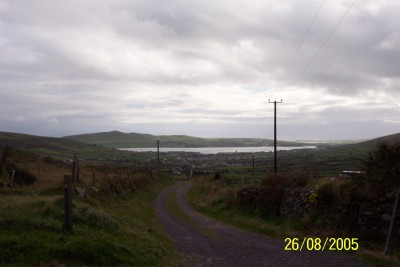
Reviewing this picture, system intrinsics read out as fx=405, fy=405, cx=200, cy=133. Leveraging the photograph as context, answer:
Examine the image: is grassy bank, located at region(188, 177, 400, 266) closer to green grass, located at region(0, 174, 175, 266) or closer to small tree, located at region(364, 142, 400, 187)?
small tree, located at region(364, 142, 400, 187)

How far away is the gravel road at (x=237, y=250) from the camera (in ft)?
39.7

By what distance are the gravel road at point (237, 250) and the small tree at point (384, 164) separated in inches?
143

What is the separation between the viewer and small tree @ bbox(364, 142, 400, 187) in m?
14.7

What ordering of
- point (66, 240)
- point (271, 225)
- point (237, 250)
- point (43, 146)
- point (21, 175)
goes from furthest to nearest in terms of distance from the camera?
point (43, 146)
point (21, 175)
point (271, 225)
point (237, 250)
point (66, 240)

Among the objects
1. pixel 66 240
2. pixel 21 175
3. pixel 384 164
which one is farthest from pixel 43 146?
pixel 66 240

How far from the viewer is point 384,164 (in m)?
15.3

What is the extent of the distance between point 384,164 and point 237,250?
21.2 feet

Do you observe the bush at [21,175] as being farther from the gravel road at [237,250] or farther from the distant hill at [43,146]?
the distant hill at [43,146]

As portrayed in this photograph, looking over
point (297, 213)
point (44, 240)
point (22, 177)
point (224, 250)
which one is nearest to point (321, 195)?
point (297, 213)

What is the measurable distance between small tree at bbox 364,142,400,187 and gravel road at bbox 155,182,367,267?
11.9ft

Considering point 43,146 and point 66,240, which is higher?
point 43,146

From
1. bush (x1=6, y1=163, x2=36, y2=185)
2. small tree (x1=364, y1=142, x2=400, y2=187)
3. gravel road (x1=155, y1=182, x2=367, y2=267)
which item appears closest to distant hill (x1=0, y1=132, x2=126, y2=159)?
bush (x1=6, y1=163, x2=36, y2=185)

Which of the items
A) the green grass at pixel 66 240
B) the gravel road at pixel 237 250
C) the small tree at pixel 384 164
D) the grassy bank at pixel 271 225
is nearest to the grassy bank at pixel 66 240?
the green grass at pixel 66 240

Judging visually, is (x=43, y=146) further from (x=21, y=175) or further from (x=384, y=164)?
(x=384, y=164)
